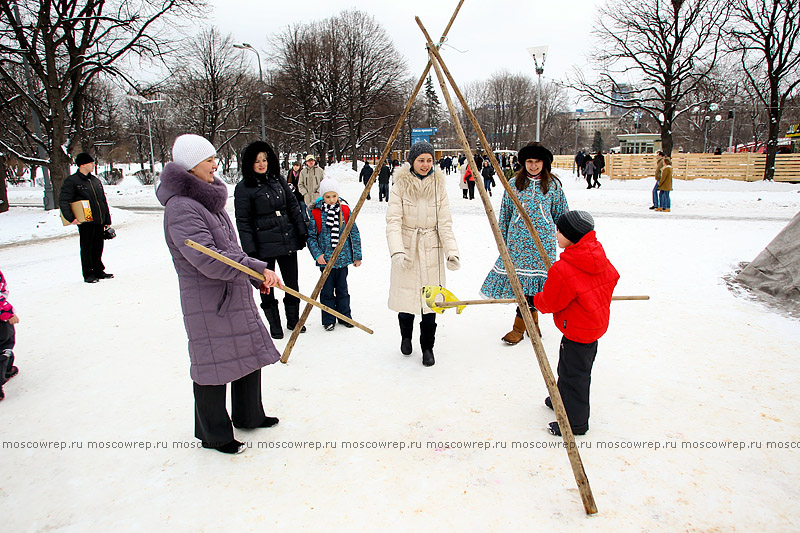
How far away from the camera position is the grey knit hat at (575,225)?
2.84 meters

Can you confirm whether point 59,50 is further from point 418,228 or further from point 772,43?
point 772,43

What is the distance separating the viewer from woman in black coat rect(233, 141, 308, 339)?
4562 millimetres

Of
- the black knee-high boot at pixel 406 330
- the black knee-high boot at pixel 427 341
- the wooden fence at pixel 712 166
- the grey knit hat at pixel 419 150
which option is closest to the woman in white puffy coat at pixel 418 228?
the grey knit hat at pixel 419 150

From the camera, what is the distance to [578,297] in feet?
9.26

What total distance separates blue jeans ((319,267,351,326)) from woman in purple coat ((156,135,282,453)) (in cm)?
209

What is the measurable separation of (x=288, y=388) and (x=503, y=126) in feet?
224

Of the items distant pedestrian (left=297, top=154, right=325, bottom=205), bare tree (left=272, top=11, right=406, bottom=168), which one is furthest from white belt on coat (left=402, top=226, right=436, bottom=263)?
bare tree (left=272, top=11, right=406, bottom=168)

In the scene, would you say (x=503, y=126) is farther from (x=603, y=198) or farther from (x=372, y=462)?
(x=372, y=462)

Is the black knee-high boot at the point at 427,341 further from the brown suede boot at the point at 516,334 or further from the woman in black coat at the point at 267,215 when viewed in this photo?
the woman in black coat at the point at 267,215

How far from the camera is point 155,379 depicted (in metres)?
4.01

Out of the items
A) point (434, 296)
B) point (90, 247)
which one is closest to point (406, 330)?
point (434, 296)

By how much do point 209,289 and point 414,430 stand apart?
162 centimetres

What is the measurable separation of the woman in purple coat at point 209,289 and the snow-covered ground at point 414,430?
431mm

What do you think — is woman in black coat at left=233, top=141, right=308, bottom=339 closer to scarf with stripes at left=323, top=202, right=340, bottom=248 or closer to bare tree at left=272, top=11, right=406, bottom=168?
scarf with stripes at left=323, top=202, right=340, bottom=248
